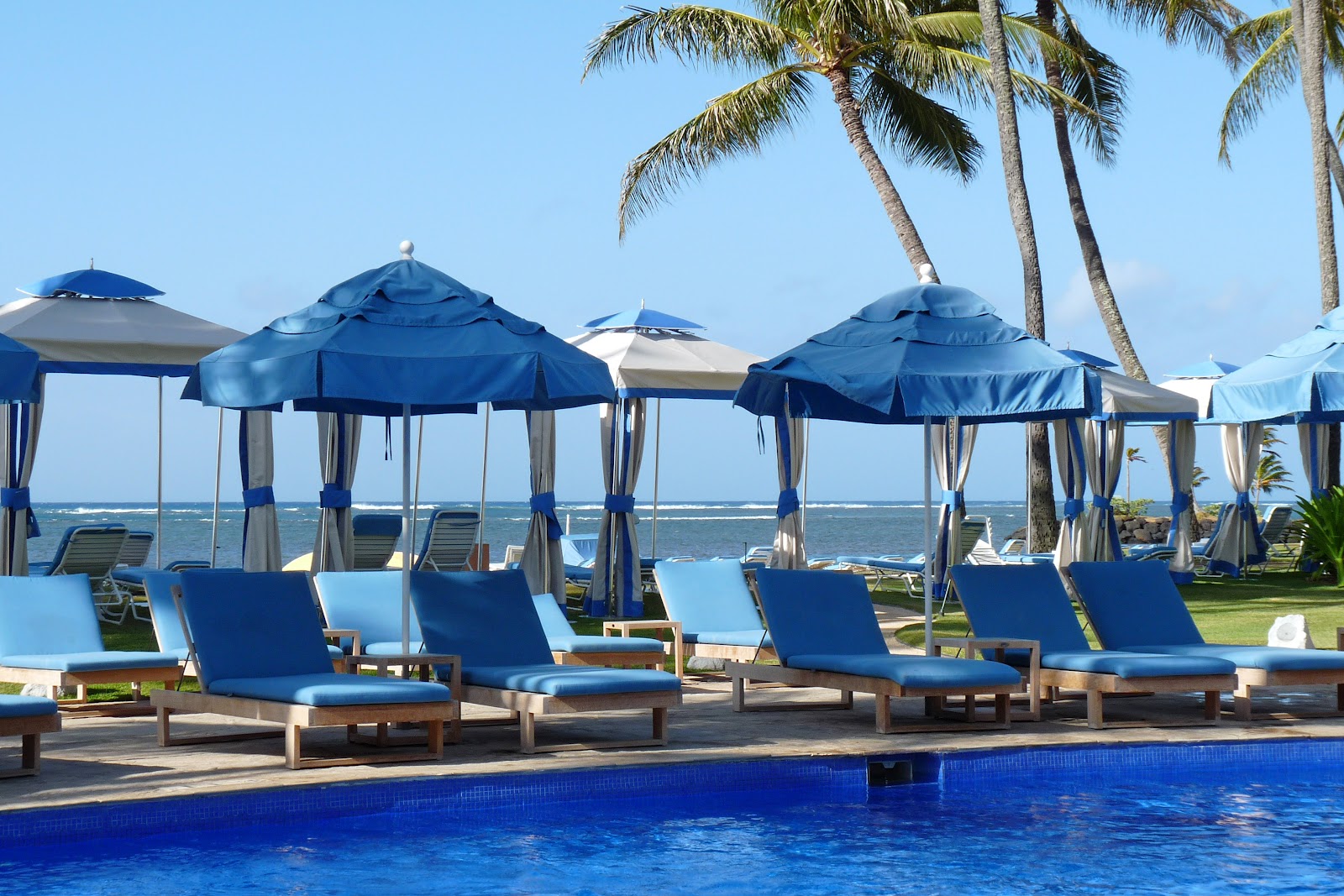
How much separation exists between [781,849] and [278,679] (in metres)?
2.33

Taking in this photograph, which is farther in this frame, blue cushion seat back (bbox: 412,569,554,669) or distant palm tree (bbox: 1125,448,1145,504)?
distant palm tree (bbox: 1125,448,1145,504)

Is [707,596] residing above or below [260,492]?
below

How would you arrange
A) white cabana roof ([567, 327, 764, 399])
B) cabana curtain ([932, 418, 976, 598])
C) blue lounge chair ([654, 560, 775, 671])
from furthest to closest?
1. cabana curtain ([932, 418, 976, 598])
2. white cabana roof ([567, 327, 764, 399])
3. blue lounge chair ([654, 560, 775, 671])

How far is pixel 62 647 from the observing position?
764 centimetres

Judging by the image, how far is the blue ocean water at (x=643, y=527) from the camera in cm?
4534

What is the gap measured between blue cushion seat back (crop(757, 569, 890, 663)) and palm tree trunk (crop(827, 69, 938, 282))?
35.6ft

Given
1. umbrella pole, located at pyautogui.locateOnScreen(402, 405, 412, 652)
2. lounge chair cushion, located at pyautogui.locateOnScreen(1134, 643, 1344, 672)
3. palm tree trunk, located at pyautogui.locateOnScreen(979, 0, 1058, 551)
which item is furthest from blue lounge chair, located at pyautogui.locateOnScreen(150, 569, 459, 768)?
palm tree trunk, located at pyautogui.locateOnScreen(979, 0, 1058, 551)

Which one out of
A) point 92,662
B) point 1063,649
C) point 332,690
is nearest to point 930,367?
point 1063,649

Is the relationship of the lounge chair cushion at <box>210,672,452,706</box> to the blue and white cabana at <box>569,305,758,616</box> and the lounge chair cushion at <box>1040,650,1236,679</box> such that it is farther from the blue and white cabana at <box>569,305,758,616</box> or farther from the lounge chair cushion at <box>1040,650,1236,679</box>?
the blue and white cabana at <box>569,305,758,616</box>

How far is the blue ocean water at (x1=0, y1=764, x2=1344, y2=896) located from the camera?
506 cm

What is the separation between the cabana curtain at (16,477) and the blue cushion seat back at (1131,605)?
7917 millimetres

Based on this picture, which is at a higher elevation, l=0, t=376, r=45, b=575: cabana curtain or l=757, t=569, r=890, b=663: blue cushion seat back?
l=0, t=376, r=45, b=575: cabana curtain

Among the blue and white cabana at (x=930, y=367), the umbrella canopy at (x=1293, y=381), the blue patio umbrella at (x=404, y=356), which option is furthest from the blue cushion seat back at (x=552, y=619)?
the umbrella canopy at (x=1293, y=381)

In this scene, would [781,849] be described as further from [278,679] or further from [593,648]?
[593,648]
